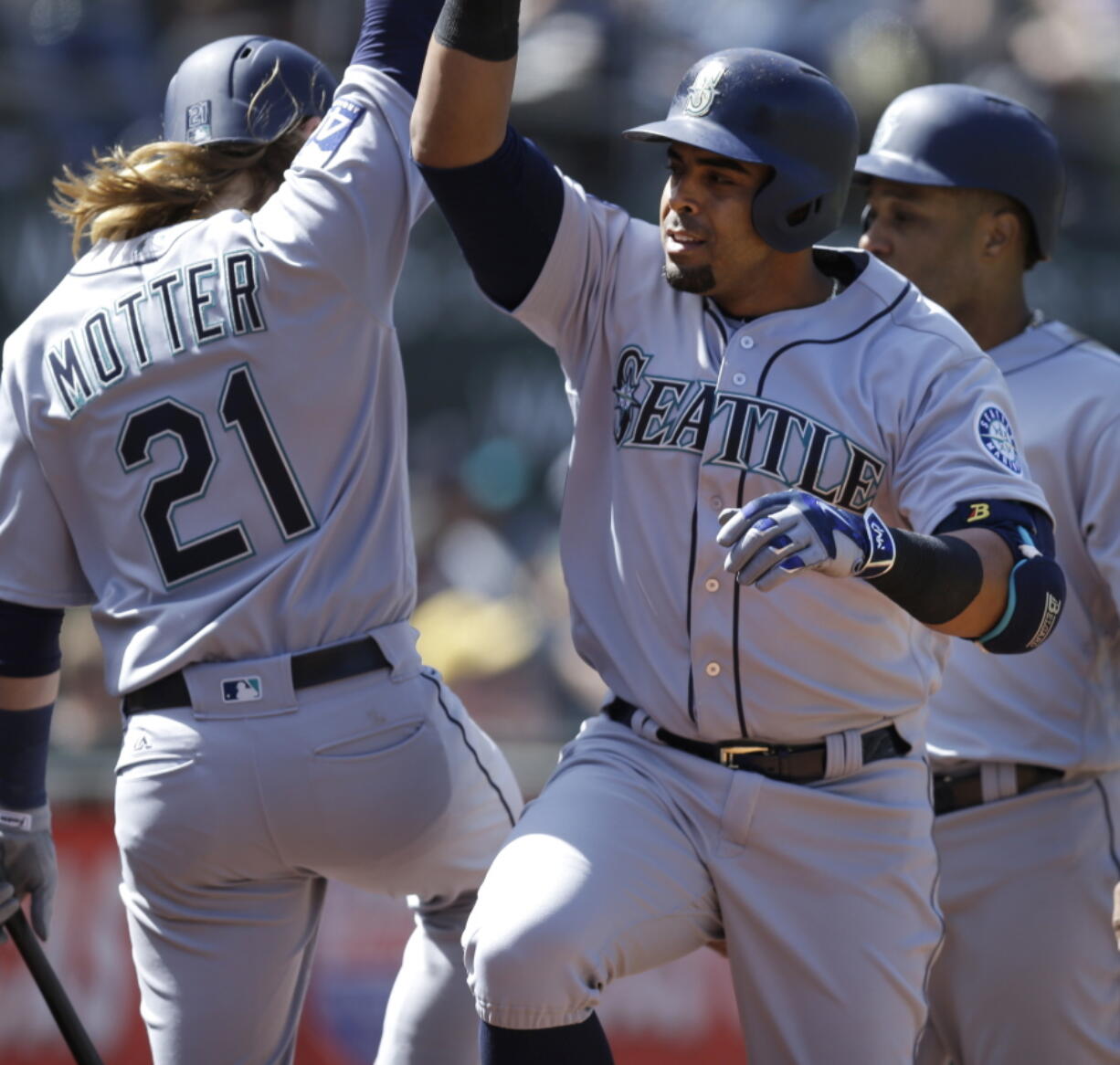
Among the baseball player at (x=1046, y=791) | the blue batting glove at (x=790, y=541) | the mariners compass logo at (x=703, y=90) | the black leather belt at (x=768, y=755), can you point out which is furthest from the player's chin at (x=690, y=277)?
the baseball player at (x=1046, y=791)

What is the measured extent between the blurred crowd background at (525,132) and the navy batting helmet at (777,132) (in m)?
3.99

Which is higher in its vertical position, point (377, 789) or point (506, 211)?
point (506, 211)

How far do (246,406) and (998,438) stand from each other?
1.25 m

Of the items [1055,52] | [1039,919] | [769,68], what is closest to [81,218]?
[769,68]

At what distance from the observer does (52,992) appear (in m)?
3.32

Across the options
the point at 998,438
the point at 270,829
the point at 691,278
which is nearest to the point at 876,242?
the point at 691,278

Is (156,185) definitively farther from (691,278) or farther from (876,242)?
(876,242)

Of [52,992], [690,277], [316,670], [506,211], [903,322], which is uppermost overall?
[506,211]

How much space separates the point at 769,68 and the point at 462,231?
0.62 m

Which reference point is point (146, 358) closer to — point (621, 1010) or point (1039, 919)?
point (1039, 919)

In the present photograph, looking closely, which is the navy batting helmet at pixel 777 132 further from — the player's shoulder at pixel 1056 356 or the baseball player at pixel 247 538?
the player's shoulder at pixel 1056 356

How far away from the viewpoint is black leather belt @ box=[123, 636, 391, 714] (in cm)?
300

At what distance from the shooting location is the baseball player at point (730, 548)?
2.78 meters

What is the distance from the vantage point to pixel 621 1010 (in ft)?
18.3
